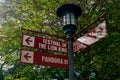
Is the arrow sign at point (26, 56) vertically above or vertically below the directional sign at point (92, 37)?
below

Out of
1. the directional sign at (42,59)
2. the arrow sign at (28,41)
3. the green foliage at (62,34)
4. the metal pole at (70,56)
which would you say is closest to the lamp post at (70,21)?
the metal pole at (70,56)

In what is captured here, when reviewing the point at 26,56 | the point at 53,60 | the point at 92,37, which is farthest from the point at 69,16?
the point at 26,56

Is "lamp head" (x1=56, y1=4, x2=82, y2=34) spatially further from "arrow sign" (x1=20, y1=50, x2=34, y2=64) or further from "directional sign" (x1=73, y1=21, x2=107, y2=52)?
"arrow sign" (x1=20, y1=50, x2=34, y2=64)

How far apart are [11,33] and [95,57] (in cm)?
439

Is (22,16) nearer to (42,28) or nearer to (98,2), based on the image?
(42,28)

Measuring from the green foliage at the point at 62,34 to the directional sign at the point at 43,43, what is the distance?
5.95 m

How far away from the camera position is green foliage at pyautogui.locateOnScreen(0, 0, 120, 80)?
13242mm

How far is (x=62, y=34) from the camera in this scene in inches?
532

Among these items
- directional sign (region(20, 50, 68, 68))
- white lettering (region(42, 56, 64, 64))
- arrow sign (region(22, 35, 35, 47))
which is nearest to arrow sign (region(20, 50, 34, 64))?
directional sign (region(20, 50, 68, 68))

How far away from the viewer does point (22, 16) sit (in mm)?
14625

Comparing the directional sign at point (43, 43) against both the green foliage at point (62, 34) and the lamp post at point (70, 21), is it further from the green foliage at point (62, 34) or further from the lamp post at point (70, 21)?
the green foliage at point (62, 34)

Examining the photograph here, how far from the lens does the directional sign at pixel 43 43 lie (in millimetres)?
6781

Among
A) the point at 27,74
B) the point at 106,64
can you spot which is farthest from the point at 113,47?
the point at 27,74

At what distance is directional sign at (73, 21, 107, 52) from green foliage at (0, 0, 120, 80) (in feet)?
19.6
